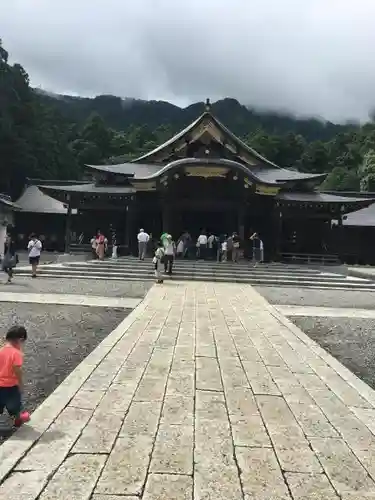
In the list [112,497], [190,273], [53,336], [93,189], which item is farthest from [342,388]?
[93,189]

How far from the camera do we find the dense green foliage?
47.3m

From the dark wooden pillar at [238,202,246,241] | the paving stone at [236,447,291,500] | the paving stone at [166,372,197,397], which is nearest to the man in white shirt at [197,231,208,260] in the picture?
the dark wooden pillar at [238,202,246,241]

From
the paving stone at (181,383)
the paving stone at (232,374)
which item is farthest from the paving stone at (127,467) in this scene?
the paving stone at (232,374)

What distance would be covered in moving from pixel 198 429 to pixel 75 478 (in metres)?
1.23

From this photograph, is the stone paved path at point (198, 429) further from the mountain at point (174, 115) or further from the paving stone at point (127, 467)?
the mountain at point (174, 115)

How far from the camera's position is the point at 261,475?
3.30 meters

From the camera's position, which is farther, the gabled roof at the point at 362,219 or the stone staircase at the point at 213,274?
the gabled roof at the point at 362,219

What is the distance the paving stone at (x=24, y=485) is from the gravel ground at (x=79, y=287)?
406 inches

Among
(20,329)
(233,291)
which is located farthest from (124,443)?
(233,291)

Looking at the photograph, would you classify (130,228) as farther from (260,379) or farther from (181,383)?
(181,383)

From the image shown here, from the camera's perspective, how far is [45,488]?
9.92 ft

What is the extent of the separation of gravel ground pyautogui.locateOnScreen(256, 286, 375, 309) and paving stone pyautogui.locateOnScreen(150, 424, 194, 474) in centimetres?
943

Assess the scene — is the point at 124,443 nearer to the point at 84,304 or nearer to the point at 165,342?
the point at 165,342

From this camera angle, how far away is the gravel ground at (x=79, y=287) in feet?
45.5
